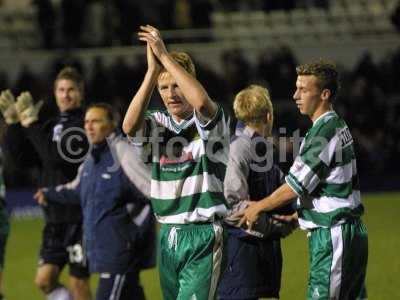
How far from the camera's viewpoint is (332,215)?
636 centimetres

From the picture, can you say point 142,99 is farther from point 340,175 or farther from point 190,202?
point 340,175

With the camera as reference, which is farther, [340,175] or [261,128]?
[261,128]

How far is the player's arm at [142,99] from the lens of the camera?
19.4 feet

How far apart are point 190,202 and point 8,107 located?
10.6 feet

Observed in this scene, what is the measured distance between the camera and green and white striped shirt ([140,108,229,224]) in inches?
242

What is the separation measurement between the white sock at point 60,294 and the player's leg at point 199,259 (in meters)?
3.23

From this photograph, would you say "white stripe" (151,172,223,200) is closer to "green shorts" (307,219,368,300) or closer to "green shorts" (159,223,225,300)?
"green shorts" (159,223,225,300)

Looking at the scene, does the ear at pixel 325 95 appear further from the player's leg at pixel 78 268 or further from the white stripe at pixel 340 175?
the player's leg at pixel 78 268

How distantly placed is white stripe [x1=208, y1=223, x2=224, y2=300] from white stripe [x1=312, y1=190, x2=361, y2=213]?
67cm

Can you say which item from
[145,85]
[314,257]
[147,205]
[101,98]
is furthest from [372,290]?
[101,98]

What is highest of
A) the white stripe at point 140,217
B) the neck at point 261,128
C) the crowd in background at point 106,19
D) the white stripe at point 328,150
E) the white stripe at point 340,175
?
the crowd in background at point 106,19

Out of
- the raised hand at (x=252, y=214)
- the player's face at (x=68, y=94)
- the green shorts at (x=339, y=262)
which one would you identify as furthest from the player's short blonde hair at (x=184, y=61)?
the player's face at (x=68, y=94)

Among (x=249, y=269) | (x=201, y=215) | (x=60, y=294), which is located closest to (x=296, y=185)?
(x=201, y=215)

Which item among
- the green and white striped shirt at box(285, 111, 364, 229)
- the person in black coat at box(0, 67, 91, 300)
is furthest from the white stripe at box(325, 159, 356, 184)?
the person in black coat at box(0, 67, 91, 300)
